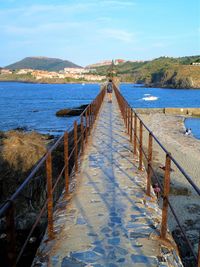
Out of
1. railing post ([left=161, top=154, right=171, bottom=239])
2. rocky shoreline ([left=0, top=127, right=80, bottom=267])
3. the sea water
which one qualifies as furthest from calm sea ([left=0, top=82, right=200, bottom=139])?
railing post ([left=161, top=154, right=171, bottom=239])

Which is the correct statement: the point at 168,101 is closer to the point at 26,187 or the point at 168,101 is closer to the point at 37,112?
the point at 37,112

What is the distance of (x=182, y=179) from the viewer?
14.4 m

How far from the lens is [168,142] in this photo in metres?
24.6

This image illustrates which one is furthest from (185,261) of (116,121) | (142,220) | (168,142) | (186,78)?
(186,78)

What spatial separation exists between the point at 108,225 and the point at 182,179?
410 inches

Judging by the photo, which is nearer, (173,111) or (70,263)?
(70,263)

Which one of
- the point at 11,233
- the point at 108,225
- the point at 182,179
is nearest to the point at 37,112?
the point at 182,179

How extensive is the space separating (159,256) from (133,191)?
227 cm

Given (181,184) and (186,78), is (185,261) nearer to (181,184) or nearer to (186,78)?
(181,184)

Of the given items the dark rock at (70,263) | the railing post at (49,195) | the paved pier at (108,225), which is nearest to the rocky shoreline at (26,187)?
the paved pier at (108,225)

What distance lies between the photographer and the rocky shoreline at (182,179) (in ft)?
30.4

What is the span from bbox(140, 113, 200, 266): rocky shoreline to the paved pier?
2635 millimetres

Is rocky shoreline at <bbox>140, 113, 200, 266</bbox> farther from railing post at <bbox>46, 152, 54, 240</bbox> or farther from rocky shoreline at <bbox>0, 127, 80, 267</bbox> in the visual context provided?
railing post at <bbox>46, 152, 54, 240</bbox>

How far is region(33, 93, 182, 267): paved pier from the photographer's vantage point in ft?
12.3
